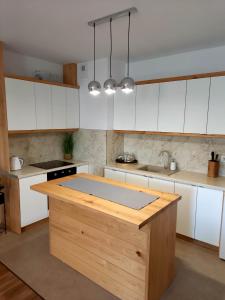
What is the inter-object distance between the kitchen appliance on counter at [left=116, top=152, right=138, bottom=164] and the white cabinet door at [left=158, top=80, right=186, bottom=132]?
88 cm

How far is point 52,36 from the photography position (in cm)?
265

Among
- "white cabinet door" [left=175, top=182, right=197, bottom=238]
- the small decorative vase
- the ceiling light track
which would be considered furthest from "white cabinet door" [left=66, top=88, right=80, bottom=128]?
"white cabinet door" [left=175, top=182, right=197, bottom=238]

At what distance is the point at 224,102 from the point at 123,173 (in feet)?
5.78

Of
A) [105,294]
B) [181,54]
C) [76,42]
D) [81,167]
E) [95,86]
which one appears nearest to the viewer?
[105,294]

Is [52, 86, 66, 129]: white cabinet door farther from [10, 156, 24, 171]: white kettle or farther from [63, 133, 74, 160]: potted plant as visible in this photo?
[10, 156, 24, 171]: white kettle

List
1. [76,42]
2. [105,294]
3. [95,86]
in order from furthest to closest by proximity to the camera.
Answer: [76,42] → [95,86] → [105,294]

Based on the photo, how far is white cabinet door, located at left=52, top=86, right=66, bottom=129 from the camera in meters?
3.62

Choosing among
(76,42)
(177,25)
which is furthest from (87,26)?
(177,25)

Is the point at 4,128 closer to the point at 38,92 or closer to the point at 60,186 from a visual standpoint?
the point at 38,92

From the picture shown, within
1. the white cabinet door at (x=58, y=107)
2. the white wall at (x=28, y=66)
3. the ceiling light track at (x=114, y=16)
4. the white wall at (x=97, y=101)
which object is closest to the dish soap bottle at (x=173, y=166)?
the white wall at (x=97, y=101)

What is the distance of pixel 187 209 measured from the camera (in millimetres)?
2918

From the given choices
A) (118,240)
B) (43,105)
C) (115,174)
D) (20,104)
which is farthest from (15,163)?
(118,240)

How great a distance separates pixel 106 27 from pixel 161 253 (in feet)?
7.89

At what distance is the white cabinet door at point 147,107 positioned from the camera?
3332 millimetres
